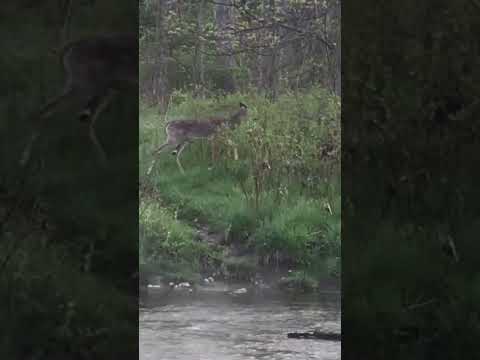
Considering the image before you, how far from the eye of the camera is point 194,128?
5.09 m

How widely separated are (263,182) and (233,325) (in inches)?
35.9

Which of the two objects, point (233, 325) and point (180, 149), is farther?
point (180, 149)

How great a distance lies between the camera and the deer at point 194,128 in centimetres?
509
